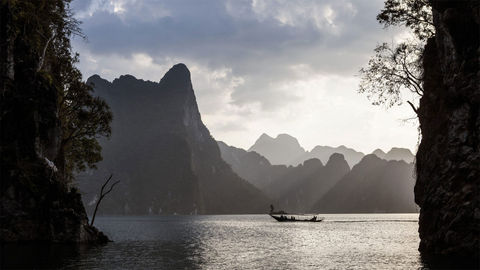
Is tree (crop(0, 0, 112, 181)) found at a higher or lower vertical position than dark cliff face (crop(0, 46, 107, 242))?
higher

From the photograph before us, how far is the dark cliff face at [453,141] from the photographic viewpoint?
3000cm

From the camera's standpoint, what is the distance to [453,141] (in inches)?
1281

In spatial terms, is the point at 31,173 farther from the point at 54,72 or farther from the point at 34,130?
the point at 54,72

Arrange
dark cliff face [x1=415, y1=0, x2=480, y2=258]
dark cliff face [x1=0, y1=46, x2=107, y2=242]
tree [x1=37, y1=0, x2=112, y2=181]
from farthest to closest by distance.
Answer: tree [x1=37, y1=0, x2=112, y2=181] < dark cliff face [x1=0, y1=46, x2=107, y2=242] < dark cliff face [x1=415, y1=0, x2=480, y2=258]

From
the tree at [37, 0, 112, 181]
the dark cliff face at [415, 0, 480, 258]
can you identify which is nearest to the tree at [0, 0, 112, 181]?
the tree at [37, 0, 112, 181]

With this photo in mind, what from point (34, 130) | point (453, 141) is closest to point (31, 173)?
point (34, 130)

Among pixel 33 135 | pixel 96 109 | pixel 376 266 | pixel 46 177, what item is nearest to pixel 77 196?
pixel 46 177

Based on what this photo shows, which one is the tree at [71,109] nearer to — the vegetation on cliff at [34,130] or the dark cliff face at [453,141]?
the vegetation on cliff at [34,130]

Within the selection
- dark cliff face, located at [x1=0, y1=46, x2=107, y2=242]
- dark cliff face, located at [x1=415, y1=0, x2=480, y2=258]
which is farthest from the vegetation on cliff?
dark cliff face, located at [x1=415, y1=0, x2=480, y2=258]

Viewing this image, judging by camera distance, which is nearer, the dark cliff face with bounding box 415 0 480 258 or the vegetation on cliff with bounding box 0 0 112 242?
the dark cliff face with bounding box 415 0 480 258

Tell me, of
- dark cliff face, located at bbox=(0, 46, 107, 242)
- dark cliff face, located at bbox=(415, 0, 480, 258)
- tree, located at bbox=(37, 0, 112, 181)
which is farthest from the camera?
tree, located at bbox=(37, 0, 112, 181)

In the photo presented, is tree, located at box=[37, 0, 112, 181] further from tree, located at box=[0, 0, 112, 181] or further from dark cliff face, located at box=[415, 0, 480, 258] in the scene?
dark cliff face, located at box=[415, 0, 480, 258]

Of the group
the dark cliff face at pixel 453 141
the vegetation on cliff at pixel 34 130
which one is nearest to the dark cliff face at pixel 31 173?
the vegetation on cliff at pixel 34 130

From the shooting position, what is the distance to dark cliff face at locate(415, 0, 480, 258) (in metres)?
30.0
